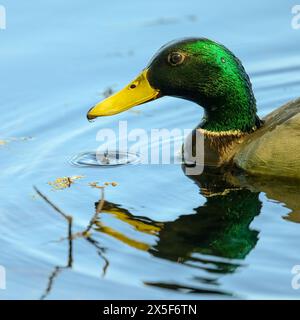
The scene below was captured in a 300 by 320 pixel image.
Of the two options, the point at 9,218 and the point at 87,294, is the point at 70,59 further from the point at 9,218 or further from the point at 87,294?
the point at 87,294

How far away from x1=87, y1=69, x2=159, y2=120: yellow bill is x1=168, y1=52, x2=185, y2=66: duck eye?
26cm

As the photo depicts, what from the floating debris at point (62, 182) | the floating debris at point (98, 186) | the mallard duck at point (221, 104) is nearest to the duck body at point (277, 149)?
the mallard duck at point (221, 104)

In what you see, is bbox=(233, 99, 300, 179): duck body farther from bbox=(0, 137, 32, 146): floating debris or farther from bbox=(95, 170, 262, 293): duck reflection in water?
bbox=(0, 137, 32, 146): floating debris

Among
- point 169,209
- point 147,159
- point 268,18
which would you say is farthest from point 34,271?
point 268,18

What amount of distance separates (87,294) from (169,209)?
5.69 feet

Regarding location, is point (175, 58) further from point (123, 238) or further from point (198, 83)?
point (123, 238)

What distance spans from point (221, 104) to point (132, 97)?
2.85 ft

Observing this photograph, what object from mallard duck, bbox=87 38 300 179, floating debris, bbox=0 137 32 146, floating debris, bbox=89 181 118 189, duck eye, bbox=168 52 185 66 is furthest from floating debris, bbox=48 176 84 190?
duck eye, bbox=168 52 185 66

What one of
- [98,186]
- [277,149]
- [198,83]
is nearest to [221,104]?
[198,83]

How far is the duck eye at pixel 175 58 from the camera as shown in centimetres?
1013

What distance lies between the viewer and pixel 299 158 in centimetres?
978

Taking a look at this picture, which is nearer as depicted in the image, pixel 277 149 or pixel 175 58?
pixel 277 149

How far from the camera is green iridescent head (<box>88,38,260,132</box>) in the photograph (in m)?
10.1

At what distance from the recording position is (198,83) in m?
10.3
